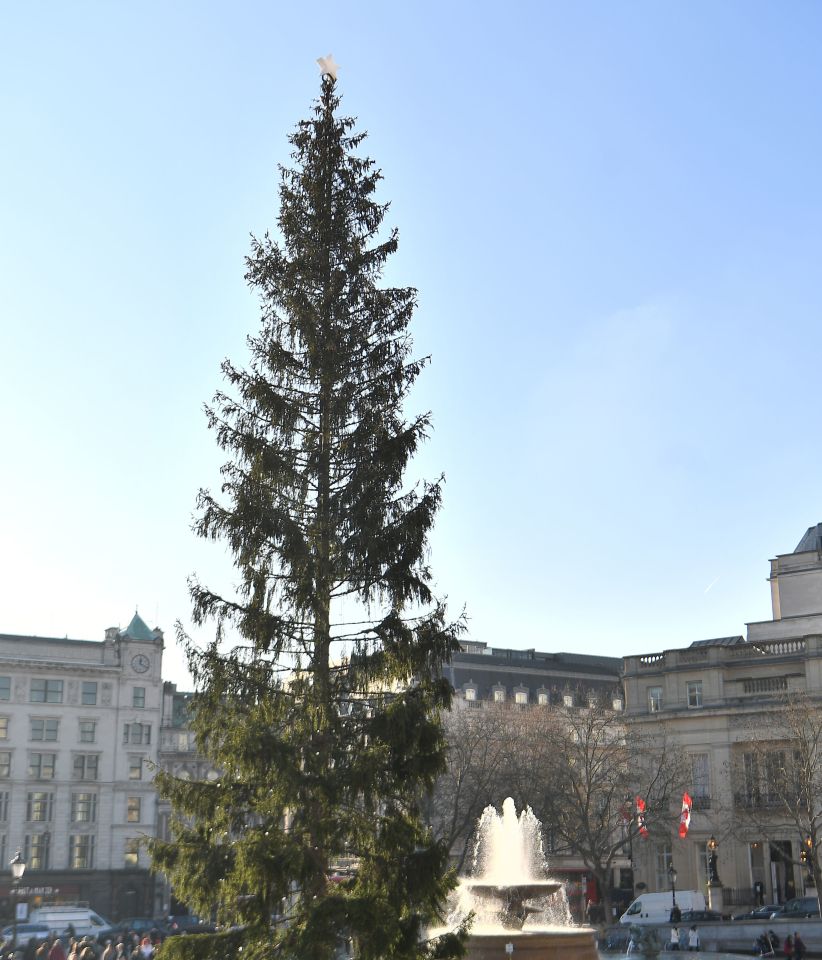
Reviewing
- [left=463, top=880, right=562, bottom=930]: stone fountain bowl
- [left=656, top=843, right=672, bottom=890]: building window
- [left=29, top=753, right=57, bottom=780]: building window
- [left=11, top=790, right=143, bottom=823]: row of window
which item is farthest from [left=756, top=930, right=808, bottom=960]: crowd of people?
[left=29, top=753, right=57, bottom=780]: building window

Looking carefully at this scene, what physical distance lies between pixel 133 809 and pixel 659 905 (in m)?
41.5

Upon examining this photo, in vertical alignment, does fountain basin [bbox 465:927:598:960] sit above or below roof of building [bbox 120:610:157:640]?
below

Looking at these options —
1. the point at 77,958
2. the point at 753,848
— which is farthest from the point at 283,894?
the point at 753,848

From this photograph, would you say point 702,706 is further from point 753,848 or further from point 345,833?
point 345,833

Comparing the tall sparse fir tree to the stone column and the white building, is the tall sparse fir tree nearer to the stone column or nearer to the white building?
the stone column

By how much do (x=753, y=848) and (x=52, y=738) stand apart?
1818 inches

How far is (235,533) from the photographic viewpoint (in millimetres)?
25000

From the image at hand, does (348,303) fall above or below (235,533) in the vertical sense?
above

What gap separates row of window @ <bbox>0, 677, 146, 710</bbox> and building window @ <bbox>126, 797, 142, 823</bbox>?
624 centimetres

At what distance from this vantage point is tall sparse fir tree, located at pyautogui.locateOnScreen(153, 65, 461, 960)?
2238 centimetres

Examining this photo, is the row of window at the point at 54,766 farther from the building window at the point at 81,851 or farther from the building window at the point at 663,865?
the building window at the point at 663,865

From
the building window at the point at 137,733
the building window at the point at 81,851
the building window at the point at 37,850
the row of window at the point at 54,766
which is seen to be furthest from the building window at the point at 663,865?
the building window at the point at 37,850

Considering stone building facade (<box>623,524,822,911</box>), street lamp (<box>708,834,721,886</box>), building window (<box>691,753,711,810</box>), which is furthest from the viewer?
building window (<box>691,753,711,810</box>)

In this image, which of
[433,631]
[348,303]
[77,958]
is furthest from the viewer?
[77,958]
